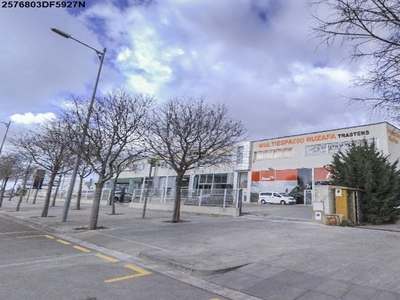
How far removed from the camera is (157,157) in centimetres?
1716

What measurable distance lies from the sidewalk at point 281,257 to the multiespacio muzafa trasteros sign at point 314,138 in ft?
67.4

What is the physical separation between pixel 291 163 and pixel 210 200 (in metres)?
17.3

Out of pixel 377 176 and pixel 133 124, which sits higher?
pixel 133 124

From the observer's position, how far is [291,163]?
111ft

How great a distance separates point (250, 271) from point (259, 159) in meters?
32.5

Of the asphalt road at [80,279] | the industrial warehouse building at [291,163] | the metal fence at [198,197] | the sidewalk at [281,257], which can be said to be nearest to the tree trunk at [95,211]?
the sidewalk at [281,257]

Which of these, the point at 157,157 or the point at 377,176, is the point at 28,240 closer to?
the point at 157,157

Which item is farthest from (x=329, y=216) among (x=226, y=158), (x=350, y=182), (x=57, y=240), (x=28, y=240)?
(x=28, y=240)

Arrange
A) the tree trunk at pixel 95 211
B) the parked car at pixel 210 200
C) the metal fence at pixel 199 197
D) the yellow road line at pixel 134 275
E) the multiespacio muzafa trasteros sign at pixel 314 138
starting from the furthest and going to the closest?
the multiespacio muzafa trasteros sign at pixel 314 138
the parked car at pixel 210 200
the metal fence at pixel 199 197
the tree trunk at pixel 95 211
the yellow road line at pixel 134 275

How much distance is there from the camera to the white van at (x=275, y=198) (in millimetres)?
31577

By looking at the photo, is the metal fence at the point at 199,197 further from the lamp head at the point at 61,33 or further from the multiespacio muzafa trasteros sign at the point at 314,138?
the multiespacio muzafa trasteros sign at the point at 314,138

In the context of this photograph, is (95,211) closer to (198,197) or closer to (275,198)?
(198,197)

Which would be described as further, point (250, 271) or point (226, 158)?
point (226, 158)

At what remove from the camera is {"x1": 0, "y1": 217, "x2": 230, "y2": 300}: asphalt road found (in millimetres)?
4500
